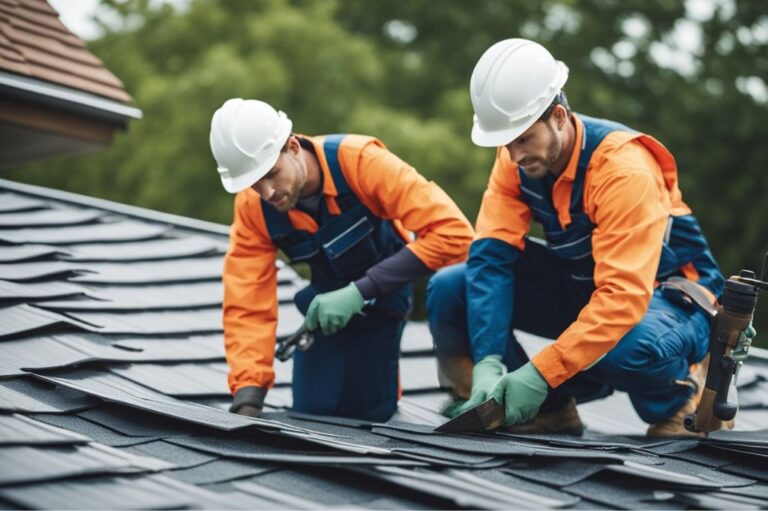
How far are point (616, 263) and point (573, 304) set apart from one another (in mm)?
673

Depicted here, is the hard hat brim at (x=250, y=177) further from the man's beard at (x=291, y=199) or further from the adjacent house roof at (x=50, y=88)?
the adjacent house roof at (x=50, y=88)

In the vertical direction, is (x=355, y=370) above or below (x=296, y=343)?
below

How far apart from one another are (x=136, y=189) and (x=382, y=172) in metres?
14.1

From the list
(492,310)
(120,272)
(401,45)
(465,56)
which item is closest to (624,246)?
(492,310)

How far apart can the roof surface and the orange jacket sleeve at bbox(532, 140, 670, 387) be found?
0.89 ft

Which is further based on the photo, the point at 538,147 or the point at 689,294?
the point at 689,294

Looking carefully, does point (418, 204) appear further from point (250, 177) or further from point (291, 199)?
point (250, 177)

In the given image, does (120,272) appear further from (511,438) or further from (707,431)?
(707,431)

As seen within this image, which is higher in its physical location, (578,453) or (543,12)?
(543,12)

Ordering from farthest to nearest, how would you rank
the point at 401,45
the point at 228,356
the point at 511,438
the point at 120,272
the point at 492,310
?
the point at 401,45 < the point at 120,272 < the point at 228,356 < the point at 492,310 < the point at 511,438

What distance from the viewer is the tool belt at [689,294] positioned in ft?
11.2

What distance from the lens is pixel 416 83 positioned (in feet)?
56.5

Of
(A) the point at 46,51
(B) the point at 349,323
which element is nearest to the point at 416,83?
(A) the point at 46,51

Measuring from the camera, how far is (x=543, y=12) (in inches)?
A: 711
